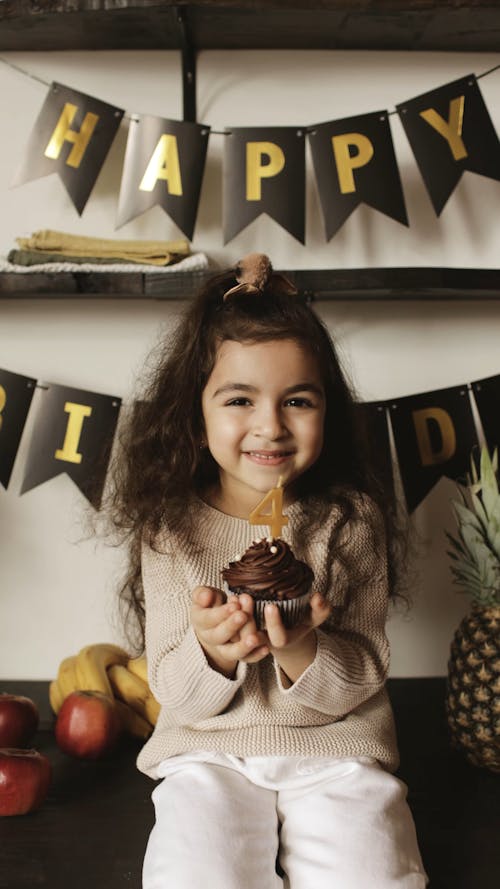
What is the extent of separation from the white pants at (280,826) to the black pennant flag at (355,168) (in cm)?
96

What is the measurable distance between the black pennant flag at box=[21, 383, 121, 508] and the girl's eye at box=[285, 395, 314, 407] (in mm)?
603

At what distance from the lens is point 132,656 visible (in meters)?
1.83

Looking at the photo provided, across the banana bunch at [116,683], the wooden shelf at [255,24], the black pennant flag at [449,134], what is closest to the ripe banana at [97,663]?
the banana bunch at [116,683]

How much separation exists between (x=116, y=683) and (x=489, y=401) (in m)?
0.94

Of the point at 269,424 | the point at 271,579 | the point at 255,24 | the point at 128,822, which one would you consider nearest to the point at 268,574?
the point at 271,579

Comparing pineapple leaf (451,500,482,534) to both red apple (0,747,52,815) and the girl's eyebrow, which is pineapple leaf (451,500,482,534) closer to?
the girl's eyebrow

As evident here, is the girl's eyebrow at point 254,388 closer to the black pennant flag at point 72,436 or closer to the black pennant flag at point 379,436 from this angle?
the black pennant flag at point 379,436

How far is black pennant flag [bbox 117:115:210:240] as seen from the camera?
1.64 meters

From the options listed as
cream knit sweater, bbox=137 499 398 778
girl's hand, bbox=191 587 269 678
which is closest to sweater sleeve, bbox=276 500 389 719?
cream knit sweater, bbox=137 499 398 778

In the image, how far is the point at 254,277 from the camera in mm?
1261

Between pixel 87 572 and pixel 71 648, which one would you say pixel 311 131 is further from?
pixel 71 648

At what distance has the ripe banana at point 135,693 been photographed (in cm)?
167

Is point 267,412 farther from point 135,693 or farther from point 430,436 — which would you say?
point 135,693

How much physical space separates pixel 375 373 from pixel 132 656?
79 cm
